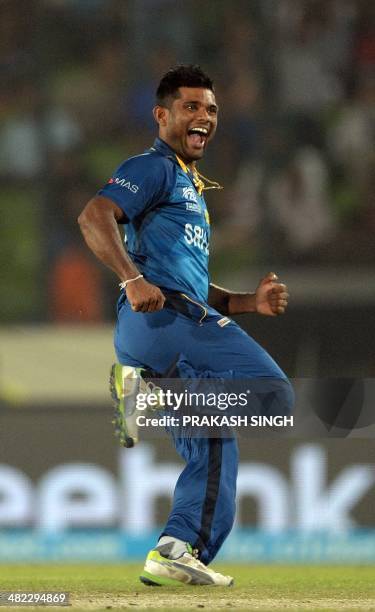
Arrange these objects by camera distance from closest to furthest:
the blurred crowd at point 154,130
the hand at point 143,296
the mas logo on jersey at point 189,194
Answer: the hand at point 143,296 < the mas logo on jersey at point 189,194 < the blurred crowd at point 154,130

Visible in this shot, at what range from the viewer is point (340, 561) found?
6445 mm

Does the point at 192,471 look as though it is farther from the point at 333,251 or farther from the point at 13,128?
the point at 13,128

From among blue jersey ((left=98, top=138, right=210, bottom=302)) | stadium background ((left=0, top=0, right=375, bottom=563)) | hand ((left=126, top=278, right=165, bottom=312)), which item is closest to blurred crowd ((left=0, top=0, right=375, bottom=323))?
stadium background ((left=0, top=0, right=375, bottom=563))

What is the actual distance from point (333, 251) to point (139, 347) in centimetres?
433

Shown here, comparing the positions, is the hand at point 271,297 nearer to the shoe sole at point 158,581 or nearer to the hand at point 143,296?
the hand at point 143,296

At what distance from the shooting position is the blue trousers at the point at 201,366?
3.91 m

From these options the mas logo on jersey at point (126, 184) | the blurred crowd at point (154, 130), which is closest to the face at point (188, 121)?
the mas logo on jersey at point (126, 184)

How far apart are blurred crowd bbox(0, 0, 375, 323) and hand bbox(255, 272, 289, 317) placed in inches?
140

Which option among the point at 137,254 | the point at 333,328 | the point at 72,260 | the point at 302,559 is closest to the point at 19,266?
the point at 72,260

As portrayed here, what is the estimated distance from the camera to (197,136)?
161 inches

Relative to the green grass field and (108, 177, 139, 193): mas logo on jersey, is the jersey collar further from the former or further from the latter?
the green grass field

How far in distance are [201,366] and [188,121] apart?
0.81m

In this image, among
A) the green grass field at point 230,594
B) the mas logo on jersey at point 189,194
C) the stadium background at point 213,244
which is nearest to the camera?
the green grass field at point 230,594

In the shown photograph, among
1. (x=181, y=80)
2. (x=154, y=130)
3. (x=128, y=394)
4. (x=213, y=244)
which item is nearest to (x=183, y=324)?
(x=128, y=394)
